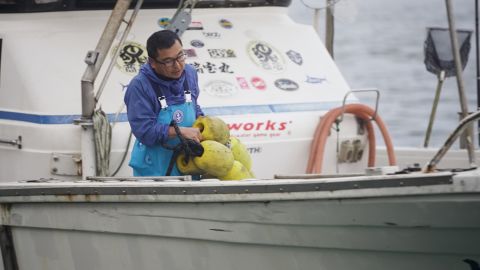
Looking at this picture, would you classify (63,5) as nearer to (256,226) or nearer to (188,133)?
(188,133)

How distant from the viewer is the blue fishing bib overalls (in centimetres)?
800

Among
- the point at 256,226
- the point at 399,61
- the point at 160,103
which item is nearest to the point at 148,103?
the point at 160,103

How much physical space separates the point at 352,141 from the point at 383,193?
10.4 ft

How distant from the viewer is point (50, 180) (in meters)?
8.20

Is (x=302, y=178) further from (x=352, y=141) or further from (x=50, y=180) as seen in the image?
(x=352, y=141)

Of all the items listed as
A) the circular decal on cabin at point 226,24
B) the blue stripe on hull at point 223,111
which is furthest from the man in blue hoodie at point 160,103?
the circular decal on cabin at point 226,24

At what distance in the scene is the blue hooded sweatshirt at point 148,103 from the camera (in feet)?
25.7

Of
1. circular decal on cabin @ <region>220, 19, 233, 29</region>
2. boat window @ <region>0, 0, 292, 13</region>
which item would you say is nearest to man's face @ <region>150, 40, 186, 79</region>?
boat window @ <region>0, 0, 292, 13</region>

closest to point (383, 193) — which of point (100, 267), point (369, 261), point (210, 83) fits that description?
point (369, 261)

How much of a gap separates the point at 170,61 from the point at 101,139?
930 mm

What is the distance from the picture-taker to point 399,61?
3634 centimetres

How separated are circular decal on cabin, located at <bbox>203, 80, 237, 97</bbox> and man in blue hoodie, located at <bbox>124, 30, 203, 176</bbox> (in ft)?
3.63

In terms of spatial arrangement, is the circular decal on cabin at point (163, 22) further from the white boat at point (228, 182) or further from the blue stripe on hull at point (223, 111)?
the blue stripe on hull at point (223, 111)

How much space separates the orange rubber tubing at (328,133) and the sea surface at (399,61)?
37.6 inches
